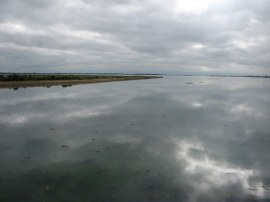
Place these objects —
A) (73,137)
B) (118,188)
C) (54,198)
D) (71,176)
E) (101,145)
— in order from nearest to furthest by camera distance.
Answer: (54,198) → (118,188) → (71,176) → (101,145) → (73,137)

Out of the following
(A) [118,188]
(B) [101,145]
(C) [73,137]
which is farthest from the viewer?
(C) [73,137]

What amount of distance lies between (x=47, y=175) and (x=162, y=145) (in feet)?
23.0

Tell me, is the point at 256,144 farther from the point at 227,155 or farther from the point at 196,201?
the point at 196,201

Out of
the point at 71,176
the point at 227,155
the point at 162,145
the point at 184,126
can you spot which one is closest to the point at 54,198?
the point at 71,176

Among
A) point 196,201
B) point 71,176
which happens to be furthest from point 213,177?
point 71,176

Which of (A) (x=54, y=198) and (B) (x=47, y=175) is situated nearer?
(A) (x=54, y=198)

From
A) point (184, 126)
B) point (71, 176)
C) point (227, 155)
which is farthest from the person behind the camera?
point (184, 126)

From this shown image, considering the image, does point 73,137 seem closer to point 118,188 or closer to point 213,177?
point 118,188

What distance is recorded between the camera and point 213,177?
A: 10.2 meters

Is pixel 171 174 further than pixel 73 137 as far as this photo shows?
No

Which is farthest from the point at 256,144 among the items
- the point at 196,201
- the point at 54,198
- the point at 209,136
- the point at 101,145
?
the point at 54,198

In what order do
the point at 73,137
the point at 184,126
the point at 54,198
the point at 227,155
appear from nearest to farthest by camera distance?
1. the point at 54,198
2. the point at 227,155
3. the point at 73,137
4. the point at 184,126

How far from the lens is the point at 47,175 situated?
32.3 ft

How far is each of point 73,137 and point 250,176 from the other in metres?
10.6
